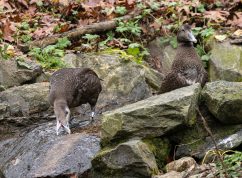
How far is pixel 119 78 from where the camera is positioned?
917cm

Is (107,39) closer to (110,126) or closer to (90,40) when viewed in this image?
(90,40)

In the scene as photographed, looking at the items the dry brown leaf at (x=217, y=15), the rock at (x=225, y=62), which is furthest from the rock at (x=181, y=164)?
the dry brown leaf at (x=217, y=15)

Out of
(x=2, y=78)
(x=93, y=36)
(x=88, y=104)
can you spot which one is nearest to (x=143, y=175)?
(x=88, y=104)

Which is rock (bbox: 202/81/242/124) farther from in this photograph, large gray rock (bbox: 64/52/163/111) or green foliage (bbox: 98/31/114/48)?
green foliage (bbox: 98/31/114/48)

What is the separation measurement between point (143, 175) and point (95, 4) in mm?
6022

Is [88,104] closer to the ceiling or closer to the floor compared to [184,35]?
closer to the floor

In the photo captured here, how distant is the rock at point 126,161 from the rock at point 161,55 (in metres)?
3.90

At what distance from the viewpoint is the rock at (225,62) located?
9195mm

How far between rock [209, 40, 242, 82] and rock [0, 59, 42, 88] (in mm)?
2672

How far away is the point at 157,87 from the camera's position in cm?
934

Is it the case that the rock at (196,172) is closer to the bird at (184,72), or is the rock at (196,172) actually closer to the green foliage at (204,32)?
the bird at (184,72)

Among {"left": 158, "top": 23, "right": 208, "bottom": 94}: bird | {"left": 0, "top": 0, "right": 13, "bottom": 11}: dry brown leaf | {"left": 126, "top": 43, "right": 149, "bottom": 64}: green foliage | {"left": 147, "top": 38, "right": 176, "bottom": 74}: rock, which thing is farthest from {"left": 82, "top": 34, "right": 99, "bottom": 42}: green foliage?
{"left": 158, "top": 23, "right": 208, "bottom": 94}: bird

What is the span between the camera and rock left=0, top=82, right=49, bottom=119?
332 inches

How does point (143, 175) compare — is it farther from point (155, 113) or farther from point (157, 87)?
point (157, 87)
